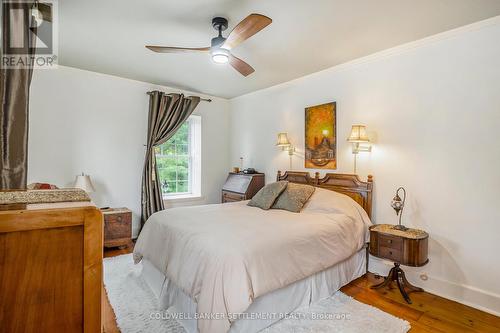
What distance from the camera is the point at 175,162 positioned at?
16.0ft

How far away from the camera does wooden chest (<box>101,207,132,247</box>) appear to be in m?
3.71

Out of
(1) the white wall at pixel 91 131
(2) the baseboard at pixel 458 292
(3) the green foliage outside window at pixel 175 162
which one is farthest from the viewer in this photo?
(3) the green foliage outside window at pixel 175 162

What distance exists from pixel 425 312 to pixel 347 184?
1.54m

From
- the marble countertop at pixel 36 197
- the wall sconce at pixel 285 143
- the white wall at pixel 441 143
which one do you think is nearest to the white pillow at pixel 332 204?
the white wall at pixel 441 143

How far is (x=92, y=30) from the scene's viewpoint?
2.60 meters

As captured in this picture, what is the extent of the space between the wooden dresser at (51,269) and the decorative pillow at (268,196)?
2658mm

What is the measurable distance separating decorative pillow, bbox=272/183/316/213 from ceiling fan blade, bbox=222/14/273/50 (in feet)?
6.16

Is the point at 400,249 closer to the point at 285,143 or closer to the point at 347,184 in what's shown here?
the point at 347,184

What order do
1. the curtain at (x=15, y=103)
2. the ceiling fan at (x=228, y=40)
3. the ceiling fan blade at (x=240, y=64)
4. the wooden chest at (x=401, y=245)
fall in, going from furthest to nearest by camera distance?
the ceiling fan blade at (x=240, y=64), the wooden chest at (x=401, y=245), the ceiling fan at (x=228, y=40), the curtain at (x=15, y=103)

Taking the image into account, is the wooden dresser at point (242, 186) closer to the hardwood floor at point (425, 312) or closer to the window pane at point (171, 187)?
the window pane at point (171, 187)

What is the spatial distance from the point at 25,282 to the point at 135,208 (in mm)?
3983

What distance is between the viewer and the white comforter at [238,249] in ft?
5.79

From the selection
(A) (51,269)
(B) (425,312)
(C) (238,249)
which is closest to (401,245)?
(B) (425,312)

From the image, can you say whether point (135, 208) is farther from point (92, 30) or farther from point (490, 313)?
point (490, 313)
